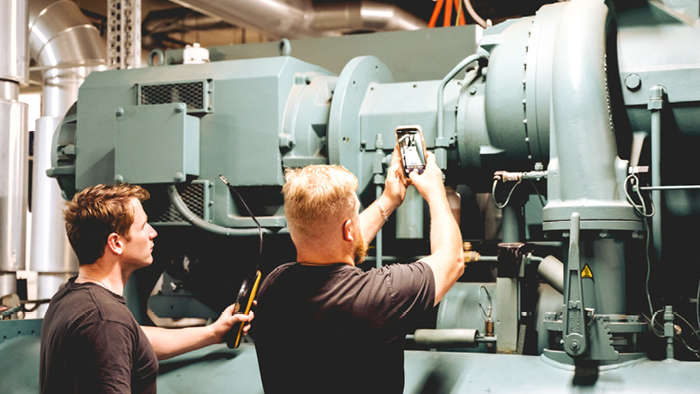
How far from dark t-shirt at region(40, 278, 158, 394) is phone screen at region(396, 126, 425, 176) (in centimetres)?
86

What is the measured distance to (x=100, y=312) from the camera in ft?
5.08

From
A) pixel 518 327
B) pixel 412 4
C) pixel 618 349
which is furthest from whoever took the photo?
pixel 412 4

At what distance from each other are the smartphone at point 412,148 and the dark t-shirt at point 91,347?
0.86 m

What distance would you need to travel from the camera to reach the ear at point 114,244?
171 centimetres

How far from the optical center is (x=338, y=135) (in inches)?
110

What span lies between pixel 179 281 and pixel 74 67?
2.47 m

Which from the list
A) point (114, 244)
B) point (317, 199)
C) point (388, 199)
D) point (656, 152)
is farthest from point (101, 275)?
point (656, 152)

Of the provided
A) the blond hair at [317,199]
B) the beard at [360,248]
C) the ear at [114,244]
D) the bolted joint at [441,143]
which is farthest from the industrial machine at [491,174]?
the ear at [114,244]

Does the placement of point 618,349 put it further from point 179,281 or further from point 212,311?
point 179,281

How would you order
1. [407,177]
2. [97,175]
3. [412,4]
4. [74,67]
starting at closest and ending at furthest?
[407,177], [97,175], [74,67], [412,4]

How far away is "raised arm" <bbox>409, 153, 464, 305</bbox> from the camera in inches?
61.4

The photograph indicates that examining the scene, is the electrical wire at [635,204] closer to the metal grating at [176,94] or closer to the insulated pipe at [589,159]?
the insulated pipe at [589,159]

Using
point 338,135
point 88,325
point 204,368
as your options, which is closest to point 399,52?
point 338,135

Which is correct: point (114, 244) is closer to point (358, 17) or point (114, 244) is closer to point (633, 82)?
point (633, 82)
